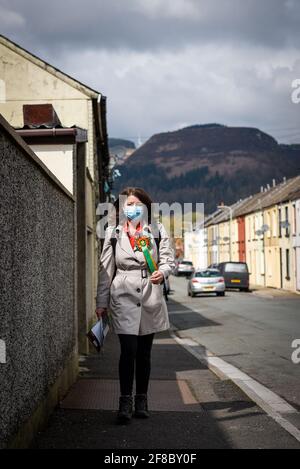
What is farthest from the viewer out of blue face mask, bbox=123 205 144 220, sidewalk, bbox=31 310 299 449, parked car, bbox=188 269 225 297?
parked car, bbox=188 269 225 297

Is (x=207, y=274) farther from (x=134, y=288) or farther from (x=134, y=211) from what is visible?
(x=134, y=288)

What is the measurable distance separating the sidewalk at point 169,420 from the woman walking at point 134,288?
37cm

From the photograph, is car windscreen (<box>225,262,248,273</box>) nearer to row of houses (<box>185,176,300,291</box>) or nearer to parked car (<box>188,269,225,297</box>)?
row of houses (<box>185,176,300,291</box>)

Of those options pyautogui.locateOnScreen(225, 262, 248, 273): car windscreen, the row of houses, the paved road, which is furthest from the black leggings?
pyautogui.locateOnScreen(225, 262, 248, 273): car windscreen

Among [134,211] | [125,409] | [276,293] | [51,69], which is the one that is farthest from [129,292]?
[276,293]

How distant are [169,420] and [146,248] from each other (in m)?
1.45

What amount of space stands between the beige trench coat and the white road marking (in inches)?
51.2

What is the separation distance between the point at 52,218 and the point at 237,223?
206 feet

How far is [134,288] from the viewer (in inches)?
231

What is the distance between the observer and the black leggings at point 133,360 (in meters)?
5.83

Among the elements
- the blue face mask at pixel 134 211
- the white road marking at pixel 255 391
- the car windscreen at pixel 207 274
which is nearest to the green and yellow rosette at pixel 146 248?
the blue face mask at pixel 134 211

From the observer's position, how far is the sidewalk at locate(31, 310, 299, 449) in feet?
16.5
